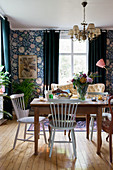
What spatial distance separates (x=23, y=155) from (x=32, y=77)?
3740 millimetres

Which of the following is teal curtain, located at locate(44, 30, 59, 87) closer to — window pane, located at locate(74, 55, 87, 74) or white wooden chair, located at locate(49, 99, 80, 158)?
window pane, located at locate(74, 55, 87, 74)

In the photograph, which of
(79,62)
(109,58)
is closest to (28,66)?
(79,62)

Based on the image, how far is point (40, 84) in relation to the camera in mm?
6441

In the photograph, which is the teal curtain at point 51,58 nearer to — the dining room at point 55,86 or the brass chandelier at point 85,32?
the dining room at point 55,86

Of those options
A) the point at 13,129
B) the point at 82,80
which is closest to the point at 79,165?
the point at 82,80

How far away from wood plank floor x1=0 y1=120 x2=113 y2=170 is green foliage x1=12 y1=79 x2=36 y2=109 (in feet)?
7.45

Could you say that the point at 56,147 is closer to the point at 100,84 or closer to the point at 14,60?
the point at 100,84

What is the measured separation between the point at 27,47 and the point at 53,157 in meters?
4.35

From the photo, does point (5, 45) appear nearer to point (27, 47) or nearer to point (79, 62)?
point (27, 47)

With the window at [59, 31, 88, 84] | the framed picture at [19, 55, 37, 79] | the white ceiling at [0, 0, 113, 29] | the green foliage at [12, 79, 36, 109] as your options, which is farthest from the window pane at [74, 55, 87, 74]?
the green foliage at [12, 79, 36, 109]

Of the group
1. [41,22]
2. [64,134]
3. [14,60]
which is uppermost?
[41,22]

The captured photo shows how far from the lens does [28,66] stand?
21.0ft

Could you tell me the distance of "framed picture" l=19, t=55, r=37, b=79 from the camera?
637 centimetres

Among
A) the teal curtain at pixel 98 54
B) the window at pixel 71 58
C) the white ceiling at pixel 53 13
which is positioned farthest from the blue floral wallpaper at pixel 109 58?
the window at pixel 71 58
